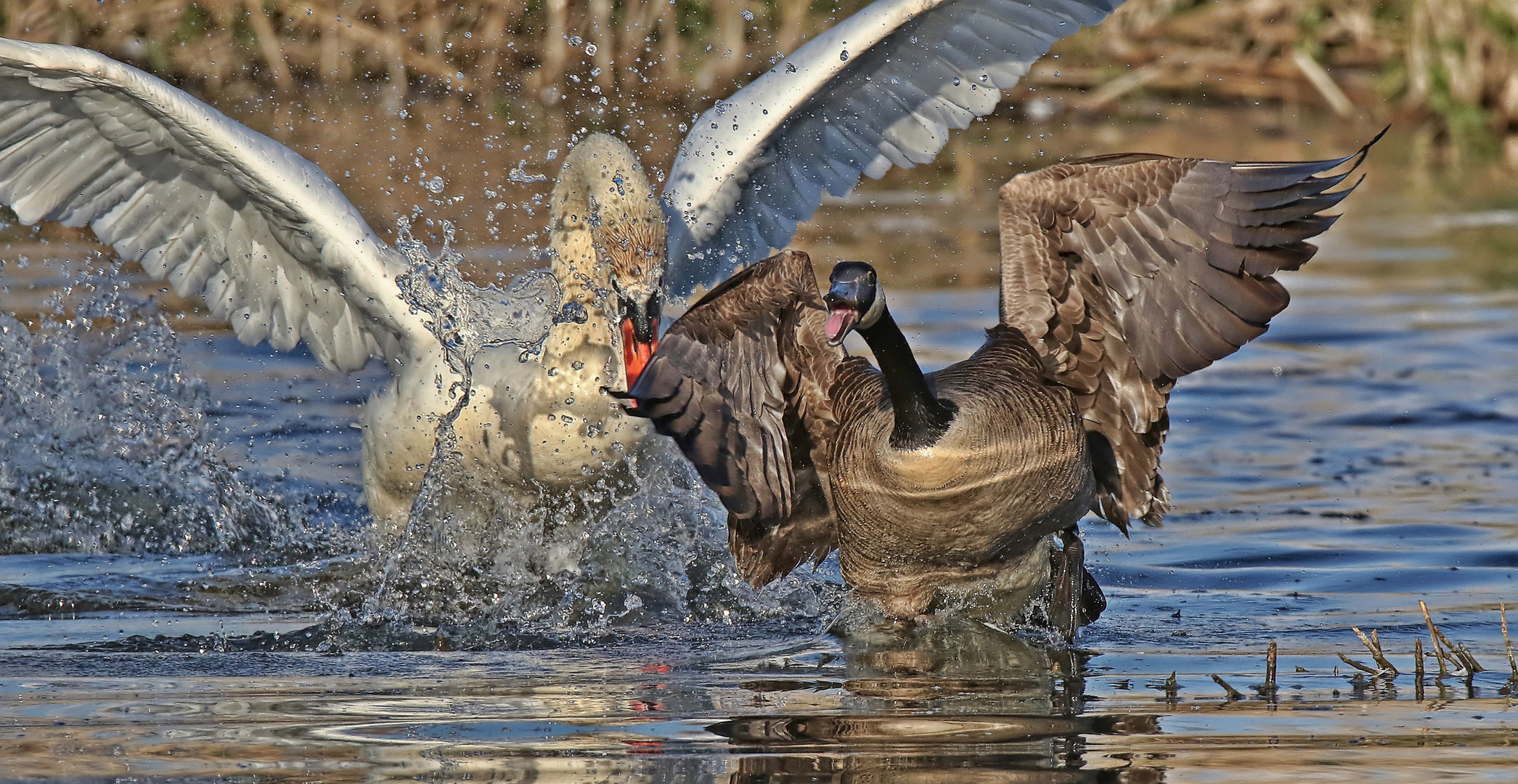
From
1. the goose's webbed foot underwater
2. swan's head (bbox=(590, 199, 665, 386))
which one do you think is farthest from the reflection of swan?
the goose's webbed foot underwater

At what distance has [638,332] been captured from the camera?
19.7 feet

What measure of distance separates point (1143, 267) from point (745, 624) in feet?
5.35

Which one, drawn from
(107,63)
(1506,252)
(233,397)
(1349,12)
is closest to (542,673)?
(107,63)

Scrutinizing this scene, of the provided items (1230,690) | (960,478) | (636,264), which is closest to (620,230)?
(636,264)

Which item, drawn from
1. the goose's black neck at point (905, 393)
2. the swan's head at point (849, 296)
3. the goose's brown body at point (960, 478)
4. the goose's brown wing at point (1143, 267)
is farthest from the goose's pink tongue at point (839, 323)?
the goose's brown wing at point (1143, 267)

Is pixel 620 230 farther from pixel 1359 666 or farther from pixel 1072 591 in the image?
pixel 1359 666

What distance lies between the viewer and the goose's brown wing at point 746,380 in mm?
5078

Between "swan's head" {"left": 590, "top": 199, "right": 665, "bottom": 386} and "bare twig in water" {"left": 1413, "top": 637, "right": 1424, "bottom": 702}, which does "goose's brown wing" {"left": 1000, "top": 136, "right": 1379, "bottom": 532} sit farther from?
"swan's head" {"left": 590, "top": 199, "right": 665, "bottom": 386}

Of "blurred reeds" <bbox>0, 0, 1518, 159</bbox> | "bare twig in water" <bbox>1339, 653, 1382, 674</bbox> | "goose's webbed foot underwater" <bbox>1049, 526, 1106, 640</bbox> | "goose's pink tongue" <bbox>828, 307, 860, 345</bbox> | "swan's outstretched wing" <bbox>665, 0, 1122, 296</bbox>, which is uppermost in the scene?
"blurred reeds" <bbox>0, 0, 1518, 159</bbox>

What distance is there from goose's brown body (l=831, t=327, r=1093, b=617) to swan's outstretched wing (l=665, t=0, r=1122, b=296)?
1394 mm

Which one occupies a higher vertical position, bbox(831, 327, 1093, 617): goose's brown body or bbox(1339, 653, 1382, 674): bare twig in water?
bbox(831, 327, 1093, 617): goose's brown body

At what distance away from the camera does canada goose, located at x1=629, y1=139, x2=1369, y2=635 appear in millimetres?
5188

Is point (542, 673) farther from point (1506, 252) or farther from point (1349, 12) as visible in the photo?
point (1349, 12)

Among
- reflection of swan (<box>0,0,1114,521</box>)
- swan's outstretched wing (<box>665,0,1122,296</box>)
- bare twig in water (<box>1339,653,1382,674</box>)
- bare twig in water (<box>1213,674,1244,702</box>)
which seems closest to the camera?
Answer: bare twig in water (<box>1213,674,1244,702</box>)
